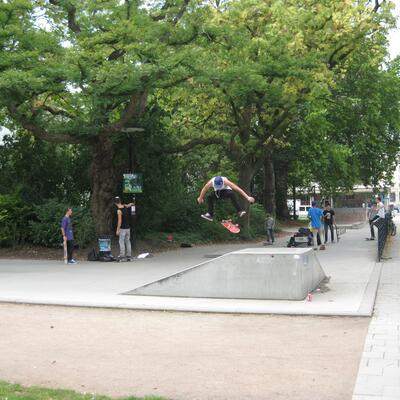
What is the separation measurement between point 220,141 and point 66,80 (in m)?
8.91

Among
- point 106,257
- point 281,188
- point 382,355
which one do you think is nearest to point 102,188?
point 106,257

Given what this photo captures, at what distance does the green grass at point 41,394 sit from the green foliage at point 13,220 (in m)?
15.7

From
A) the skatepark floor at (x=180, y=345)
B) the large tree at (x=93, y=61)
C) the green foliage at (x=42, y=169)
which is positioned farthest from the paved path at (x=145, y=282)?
the green foliage at (x=42, y=169)

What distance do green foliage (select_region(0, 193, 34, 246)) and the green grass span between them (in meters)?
15.7

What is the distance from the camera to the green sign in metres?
19.1

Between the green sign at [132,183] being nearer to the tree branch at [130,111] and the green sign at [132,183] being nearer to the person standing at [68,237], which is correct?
the tree branch at [130,111]

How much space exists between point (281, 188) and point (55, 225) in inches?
1137

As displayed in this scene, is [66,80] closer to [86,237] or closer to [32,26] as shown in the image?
[32,26]

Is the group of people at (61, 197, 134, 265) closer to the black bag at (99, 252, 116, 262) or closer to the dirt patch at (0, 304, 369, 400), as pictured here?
the black bag at (99, 252, 116, 262)

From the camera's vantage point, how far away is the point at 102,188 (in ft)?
65.3

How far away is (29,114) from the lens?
1831 centimetres

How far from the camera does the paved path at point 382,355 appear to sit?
16.4 ft

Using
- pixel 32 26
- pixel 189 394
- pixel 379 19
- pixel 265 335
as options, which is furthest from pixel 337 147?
pixel 189 394

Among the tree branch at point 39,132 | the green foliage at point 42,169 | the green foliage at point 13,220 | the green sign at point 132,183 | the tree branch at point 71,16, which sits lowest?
the green foliage at point 13,220
